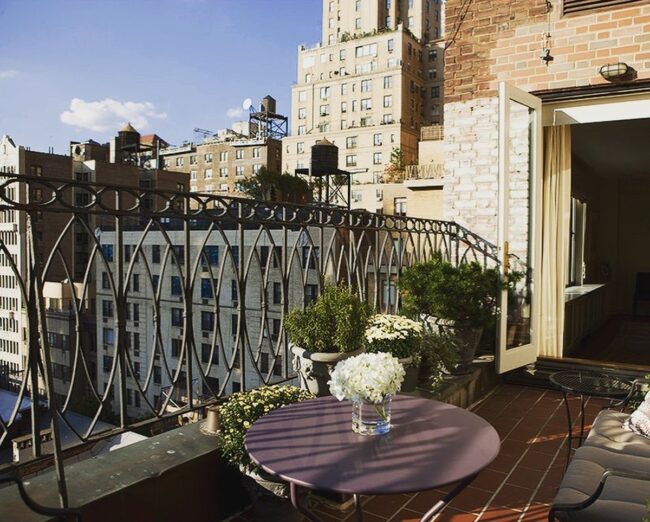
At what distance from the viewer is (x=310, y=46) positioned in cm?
6900

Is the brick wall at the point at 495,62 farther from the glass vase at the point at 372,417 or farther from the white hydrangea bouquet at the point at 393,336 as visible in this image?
the glass vase at the point at 372,417

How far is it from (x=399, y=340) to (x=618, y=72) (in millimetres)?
3064

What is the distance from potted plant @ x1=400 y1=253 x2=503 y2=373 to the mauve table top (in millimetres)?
2026

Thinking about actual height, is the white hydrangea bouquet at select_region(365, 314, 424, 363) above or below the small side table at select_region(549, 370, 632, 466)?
above

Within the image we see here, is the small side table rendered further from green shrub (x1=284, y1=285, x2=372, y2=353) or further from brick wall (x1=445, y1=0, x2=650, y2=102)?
brick wall (x1=445, y1=0, x2=650, y2=102)

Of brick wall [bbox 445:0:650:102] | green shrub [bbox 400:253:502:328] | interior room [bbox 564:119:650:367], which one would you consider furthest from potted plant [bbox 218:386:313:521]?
interior room [bbox 564:119:650:367]

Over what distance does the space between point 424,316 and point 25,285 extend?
2985 mm

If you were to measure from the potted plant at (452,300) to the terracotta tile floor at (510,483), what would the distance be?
57cm

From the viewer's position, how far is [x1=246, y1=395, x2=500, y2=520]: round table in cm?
146

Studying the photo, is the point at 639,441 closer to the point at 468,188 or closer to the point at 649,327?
the point at 468,188

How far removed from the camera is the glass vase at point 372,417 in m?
Result: 1.76

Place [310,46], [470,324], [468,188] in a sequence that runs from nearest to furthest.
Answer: [470,324]
[468,188]
[310,46]

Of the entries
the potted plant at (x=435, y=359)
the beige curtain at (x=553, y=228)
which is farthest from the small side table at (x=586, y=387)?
the beige curtain at (x=553, y=228)

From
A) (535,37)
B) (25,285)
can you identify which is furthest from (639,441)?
(535,37)
